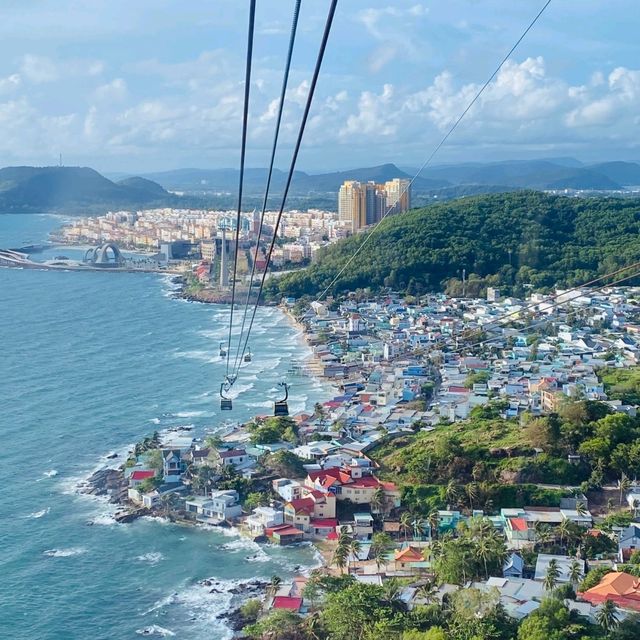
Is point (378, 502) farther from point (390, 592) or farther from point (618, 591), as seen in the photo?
point (618, 591)

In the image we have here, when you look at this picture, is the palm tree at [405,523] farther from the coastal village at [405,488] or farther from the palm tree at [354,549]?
the palm tree at [354,549]

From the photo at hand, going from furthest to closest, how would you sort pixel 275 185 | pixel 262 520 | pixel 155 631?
pixel 275 185, pixel 262 520, pixel 155 631

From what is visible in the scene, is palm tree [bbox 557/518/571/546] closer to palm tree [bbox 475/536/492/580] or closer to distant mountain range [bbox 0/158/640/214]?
palm tree [bbox 475/536/492/580]

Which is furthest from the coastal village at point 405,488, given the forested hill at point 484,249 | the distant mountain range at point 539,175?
the distant mountain range at point 539,175

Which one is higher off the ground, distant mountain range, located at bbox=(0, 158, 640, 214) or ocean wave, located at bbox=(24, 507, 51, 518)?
distant mountain range, located at bbox=(0, 158, 640, 214)

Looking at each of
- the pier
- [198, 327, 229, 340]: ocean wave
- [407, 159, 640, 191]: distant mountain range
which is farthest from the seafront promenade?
[407, 159, 640, 191]: distant mountain range

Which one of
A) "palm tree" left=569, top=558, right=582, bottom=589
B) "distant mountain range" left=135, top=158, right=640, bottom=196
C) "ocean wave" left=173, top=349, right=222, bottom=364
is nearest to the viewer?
"palm tree" left=569, top=558, right=582, bottom=589

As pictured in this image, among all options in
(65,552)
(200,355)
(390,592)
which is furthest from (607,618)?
(200,355)

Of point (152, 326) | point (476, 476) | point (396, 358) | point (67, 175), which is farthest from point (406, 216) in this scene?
point (67, 175)
